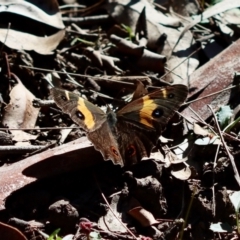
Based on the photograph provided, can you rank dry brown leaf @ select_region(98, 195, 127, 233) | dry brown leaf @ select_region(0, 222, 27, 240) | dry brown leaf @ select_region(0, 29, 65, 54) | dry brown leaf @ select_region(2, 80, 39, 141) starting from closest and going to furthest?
dry brown leaf @ select_region(0, 222, 27, 240)
dry brown leaf @ select_region(98, 195, 127, 233)
dry brown leaf @ select_region(2, 80, 39, 141)
dry brown leaf @ select_region(0, 29, 65, 54)

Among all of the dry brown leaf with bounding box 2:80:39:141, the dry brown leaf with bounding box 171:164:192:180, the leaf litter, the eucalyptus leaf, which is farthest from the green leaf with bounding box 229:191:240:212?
the dry brown leaf with bounding box 2:80:39:141

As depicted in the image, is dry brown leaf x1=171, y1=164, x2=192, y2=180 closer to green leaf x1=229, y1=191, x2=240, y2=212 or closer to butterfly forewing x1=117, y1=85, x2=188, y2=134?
butterfly forewing x1=117, y1=85, x2=188, y2=134

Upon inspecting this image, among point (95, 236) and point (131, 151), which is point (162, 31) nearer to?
point (131, 151)

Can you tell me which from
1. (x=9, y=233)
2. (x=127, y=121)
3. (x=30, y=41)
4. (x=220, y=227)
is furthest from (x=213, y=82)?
(x=9, y=233)

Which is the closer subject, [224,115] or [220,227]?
[220,227]

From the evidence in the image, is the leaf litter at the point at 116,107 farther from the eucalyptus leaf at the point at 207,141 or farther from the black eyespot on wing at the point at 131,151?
the black eyespot on wing at the point at 131,151

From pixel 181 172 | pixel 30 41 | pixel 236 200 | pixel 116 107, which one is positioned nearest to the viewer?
→ pixel 236 200

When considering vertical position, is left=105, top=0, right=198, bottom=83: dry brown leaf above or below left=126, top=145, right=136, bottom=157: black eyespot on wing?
above

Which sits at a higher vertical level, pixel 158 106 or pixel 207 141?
pixel 158 106
